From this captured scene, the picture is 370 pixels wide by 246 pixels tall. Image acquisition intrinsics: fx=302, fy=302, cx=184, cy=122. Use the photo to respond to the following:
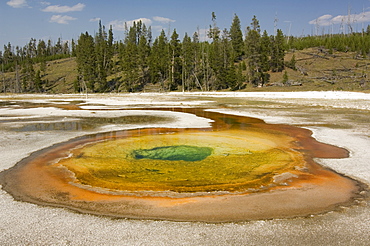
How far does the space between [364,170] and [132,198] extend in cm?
728

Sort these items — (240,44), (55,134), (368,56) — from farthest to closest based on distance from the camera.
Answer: (240,44), (368,56), (55,134)

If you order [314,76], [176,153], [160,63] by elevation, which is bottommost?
[176,153]

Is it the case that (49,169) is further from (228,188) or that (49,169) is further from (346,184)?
(346,184)

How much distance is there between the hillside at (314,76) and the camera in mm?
61062

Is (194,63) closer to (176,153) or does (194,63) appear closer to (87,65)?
(87,65)

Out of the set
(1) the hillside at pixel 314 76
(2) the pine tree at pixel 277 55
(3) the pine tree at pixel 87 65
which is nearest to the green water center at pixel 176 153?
(1) the hillside at pixel 314 76

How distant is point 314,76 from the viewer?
6975 centimetres

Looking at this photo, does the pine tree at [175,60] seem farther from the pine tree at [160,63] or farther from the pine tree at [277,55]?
the pine tree at [277,55]

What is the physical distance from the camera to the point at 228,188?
26.3 ft

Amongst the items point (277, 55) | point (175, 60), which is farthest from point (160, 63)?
point (277, 55)

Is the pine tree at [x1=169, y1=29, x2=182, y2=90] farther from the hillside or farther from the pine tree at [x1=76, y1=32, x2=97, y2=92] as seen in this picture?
the pine tree at [x1=76, y1=32, x2=97, y2=92]

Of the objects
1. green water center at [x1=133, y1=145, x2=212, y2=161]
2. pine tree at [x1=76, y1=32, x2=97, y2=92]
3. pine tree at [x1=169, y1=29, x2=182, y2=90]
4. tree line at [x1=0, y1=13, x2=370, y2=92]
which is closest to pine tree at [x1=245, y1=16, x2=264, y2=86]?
tree line at [x1=0, y1=13, x2=370, y2=92]

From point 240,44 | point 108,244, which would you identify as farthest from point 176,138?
point 240,44

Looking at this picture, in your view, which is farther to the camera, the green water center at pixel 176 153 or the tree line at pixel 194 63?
the tree line at pixel 194 63
